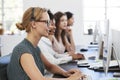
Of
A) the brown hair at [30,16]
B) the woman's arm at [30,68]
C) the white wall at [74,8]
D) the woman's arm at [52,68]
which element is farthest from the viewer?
the white wall at [74,8]

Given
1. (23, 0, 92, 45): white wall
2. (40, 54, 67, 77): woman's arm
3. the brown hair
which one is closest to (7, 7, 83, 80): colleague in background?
the brown hair

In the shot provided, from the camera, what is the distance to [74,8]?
6.55 meters

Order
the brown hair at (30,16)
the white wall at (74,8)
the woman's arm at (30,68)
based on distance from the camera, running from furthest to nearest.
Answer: the white wall at (74,8) < the brown hair at (30,16) < the woman's arm at (30,68)

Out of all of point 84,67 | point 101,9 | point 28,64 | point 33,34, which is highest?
point 101,9

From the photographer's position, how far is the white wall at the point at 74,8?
6.55m

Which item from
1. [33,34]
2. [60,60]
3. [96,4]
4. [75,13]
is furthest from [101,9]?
[33,34]

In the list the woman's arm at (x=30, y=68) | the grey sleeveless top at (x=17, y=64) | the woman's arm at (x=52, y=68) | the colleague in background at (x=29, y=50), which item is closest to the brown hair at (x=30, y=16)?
the colleague in background at (x=29, y=50)

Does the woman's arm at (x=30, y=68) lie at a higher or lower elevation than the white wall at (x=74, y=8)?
lower

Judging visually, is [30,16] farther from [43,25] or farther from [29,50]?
[29,50]

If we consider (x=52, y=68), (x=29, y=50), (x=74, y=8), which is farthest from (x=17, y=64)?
(x=74, y=8)

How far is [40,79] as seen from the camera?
1515mm

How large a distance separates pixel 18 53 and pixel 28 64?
12 centimetres

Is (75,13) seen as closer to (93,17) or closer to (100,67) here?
(93,17)

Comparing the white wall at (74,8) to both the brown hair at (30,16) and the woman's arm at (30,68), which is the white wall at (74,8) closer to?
the brown hair at (30,16)
